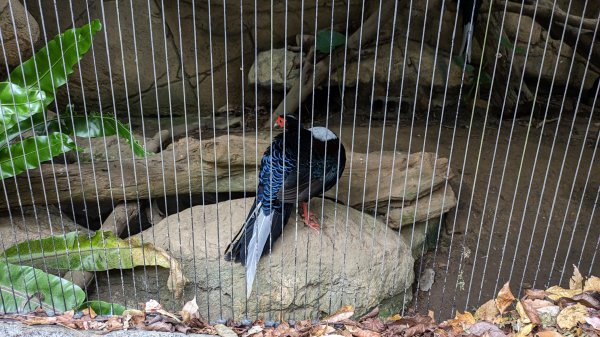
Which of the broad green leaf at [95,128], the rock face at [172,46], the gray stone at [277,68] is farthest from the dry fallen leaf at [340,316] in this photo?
the gray stone at [277,68]

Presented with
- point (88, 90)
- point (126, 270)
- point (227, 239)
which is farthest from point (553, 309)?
point (88, 90)

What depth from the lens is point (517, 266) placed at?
3137mm

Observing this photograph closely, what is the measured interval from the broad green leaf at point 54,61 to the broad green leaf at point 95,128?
161 mm

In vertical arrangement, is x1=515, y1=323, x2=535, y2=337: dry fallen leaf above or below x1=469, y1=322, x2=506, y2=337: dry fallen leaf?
above

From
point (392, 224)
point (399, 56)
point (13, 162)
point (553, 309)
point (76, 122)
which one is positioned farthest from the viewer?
point (399, 56)

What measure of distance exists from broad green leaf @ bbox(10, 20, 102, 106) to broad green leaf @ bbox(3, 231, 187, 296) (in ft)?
1.98

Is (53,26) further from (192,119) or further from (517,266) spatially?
(517,266)

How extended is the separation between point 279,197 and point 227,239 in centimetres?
35

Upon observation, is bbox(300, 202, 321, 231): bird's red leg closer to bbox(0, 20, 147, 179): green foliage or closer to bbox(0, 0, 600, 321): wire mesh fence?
bbox(0, 0, 600, 321): wire mesh fence

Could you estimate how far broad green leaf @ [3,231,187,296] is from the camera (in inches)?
86.7

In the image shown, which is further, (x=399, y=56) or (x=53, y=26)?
(x=399, y=56)

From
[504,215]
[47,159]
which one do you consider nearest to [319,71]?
[504,215]

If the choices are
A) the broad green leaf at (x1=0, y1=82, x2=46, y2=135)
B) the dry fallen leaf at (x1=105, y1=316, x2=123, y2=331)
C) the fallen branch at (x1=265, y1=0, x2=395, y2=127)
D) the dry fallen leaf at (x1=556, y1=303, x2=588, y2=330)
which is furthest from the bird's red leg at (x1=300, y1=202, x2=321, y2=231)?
the fallen branch at (x1=265, y1=0, x2=395, y2=127)

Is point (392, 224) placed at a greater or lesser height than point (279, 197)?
lesser
